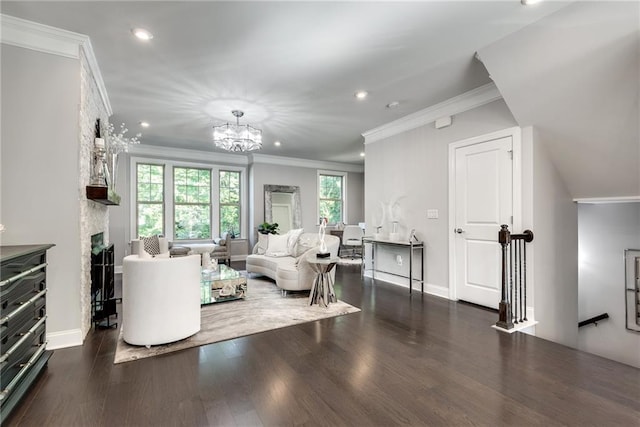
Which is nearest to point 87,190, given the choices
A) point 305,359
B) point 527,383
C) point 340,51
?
point 305,359

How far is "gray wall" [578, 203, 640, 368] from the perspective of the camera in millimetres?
4258

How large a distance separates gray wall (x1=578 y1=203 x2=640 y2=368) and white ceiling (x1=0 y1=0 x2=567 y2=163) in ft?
9.45

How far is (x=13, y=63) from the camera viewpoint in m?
2.46

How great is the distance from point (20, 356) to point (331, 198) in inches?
288

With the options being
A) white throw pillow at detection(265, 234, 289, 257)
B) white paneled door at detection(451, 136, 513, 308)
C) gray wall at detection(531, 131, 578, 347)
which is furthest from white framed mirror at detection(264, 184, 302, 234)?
gray wall at detection(531, 131, 578, 347)

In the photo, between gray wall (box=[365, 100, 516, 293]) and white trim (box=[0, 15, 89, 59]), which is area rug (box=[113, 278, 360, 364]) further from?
white trim (box=[0, 15, 89, 59])

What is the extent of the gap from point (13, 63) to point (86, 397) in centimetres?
270

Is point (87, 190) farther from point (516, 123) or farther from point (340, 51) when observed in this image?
point (516, 123)

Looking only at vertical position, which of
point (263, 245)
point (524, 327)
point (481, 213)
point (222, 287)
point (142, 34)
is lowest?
point (524, 327)

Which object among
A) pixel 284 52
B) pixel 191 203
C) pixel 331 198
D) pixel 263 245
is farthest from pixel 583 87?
pixel 191 203

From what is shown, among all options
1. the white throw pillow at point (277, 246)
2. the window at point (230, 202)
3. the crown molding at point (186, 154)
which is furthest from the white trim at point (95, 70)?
the window at point (230, 202)

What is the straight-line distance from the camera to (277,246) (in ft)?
17.7

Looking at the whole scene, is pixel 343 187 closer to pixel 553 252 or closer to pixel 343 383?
pixel 553 252

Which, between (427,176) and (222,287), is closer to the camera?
(222,287)
